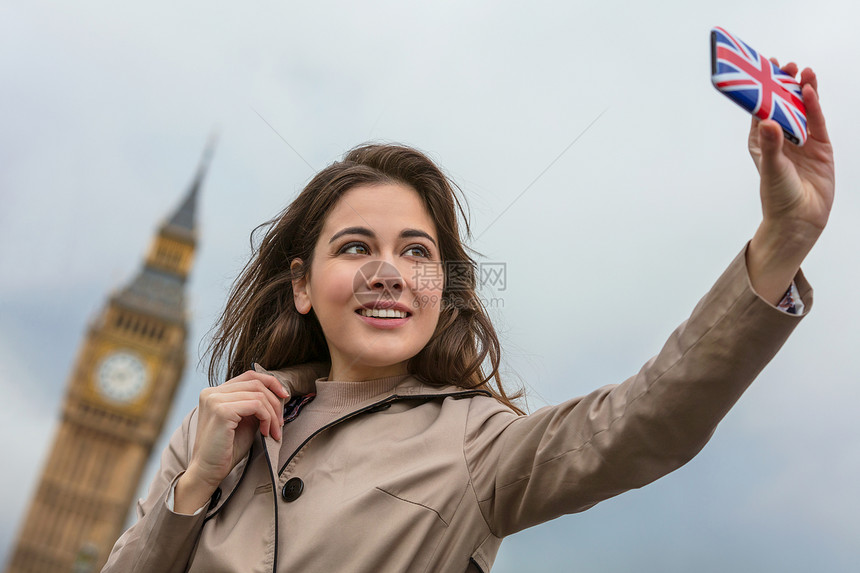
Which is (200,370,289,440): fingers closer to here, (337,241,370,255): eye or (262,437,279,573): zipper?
(262,437,279,573): zipper

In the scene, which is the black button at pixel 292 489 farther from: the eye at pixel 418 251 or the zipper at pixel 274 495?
the eye at pixel 418 251

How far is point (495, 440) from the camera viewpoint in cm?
194

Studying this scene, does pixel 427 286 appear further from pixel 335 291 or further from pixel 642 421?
pixel 642 421

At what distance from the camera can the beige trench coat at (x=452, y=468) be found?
151cm

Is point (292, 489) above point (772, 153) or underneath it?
underneath

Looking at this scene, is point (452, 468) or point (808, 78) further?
point (452, 468)

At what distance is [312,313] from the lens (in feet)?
8.79

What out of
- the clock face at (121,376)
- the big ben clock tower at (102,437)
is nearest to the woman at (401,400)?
the big ben clock tower at (102,437)

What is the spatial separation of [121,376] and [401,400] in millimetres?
46535

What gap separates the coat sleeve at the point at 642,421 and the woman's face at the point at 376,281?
460 millimetres

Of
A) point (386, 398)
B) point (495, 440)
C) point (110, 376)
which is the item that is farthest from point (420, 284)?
point (110, 376)

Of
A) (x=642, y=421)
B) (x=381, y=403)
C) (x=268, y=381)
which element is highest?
(x=642, y=421)

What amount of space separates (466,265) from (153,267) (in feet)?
171

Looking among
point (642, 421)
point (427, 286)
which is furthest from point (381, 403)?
point (642, 421)
